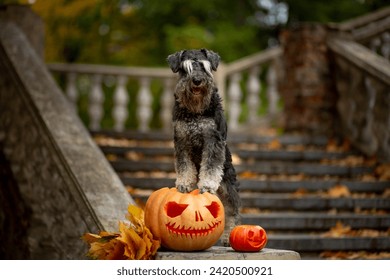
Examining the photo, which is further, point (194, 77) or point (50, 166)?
point (50, 166)

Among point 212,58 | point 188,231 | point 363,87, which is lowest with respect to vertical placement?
point 188,231

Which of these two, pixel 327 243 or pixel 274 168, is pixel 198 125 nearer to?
pixel 327 243

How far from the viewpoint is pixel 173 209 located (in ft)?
12.0

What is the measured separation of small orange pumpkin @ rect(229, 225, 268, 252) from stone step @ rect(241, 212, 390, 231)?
244 centimetres

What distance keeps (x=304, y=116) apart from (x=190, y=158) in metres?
5.59

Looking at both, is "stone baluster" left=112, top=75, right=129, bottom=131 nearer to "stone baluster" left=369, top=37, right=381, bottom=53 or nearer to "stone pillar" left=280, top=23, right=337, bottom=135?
"stone pillar" left=280, top=23, right=337, bottom=135

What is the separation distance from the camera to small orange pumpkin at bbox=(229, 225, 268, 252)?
145 inches

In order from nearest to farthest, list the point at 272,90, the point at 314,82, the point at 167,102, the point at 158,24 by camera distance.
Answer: the point at 314,82 < the point at 167,102 < the point at 272,90 < the point at 158,24

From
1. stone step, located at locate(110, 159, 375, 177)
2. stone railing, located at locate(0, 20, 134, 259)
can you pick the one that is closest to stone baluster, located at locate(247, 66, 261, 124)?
stone step, located at locate(110, 159, 375, 177)

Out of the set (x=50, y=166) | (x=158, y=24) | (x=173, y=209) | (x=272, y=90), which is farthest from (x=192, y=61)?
(x=158, y=24)

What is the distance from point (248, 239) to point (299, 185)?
147 inches

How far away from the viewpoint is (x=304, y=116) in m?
9.22
